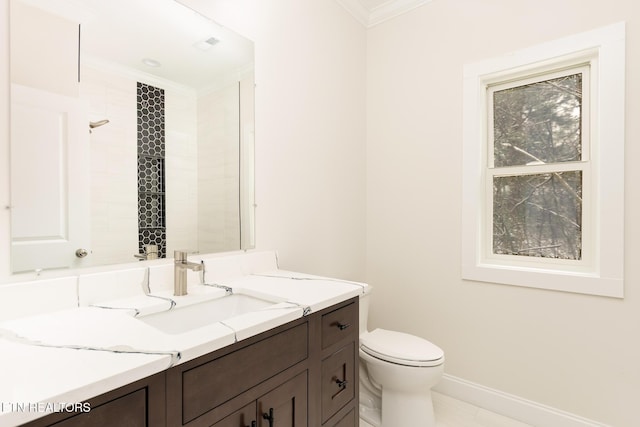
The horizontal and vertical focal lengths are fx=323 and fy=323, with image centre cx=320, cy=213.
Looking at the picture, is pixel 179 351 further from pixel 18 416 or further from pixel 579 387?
pixel 579 387

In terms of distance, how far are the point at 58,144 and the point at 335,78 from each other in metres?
1.60

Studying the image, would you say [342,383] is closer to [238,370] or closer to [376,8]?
[238,370]

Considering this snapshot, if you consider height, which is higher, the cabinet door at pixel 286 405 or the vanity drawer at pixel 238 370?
the vanity drawer at pixel 238 370

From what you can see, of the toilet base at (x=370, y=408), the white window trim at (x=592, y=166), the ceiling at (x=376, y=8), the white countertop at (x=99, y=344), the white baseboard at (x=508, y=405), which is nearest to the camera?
the white countertop at (x=99, y=344)

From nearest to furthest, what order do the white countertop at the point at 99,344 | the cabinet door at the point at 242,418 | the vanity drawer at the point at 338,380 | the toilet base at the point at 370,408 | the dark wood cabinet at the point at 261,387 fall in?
the white countertop at the point at 99,344, the dark wood cabinet at the point at 261,387, the cabinet door at the point at 242,418, the vanity drawer at the point at 338,380, the toilet base at the point at 370,408

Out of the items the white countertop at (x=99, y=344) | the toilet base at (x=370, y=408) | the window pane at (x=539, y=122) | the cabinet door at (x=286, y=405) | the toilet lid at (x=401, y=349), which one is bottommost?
the toilet base at (x=370, y=408)

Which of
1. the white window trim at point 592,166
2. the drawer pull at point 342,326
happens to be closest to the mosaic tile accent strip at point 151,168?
the drawer pull at point 342,326

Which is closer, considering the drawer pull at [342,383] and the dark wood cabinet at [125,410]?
the dark wood cabinet at [125,410]

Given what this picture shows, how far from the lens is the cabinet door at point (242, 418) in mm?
794

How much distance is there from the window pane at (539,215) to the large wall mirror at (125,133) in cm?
155

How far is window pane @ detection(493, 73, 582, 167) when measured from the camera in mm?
1806

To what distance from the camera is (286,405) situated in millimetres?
964

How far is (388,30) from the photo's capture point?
232 centimetres

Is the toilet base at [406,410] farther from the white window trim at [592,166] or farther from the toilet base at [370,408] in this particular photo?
the white window trim at [592,166]
